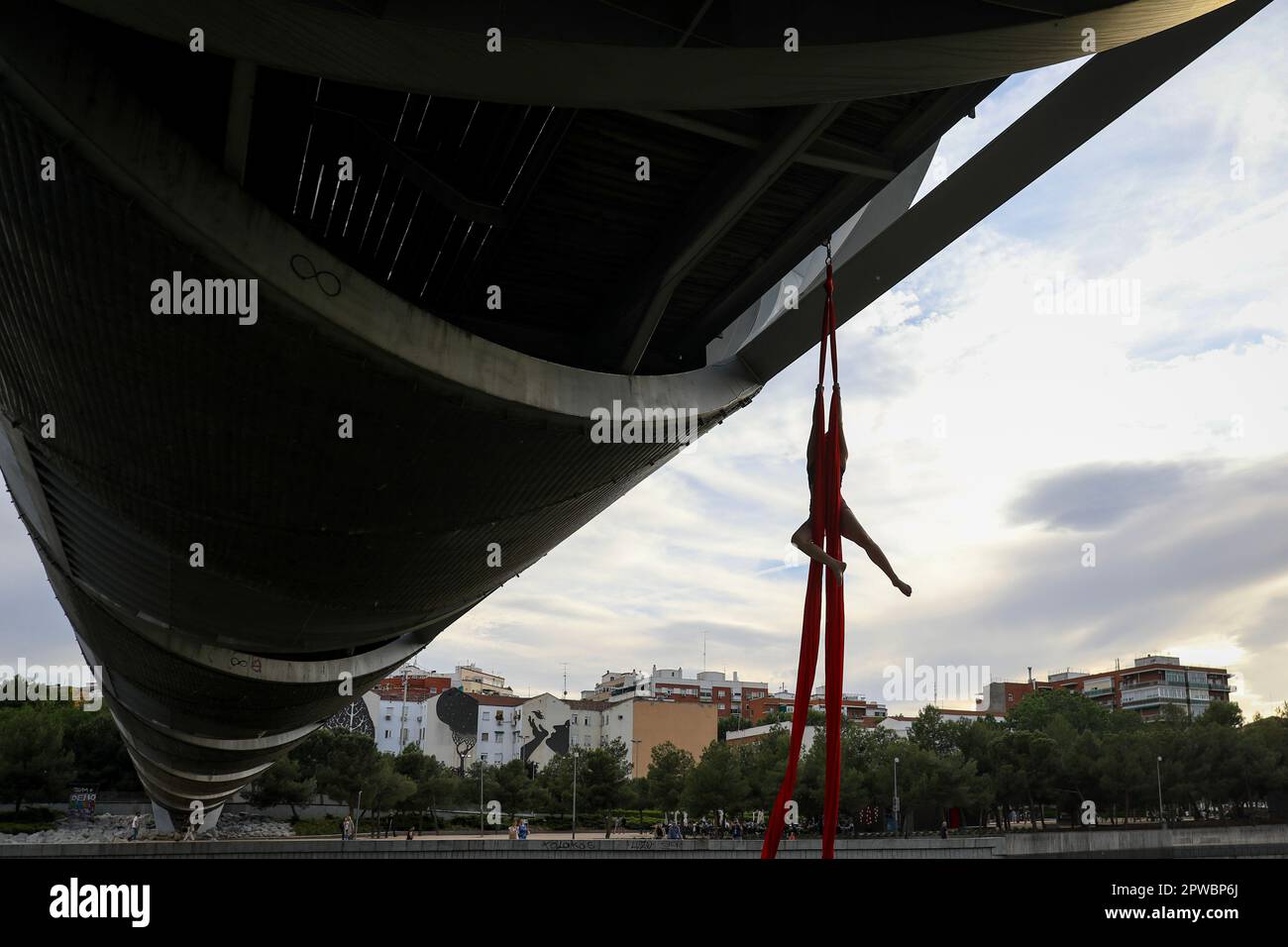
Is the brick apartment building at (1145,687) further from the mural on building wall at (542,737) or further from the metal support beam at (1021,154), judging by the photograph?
the metal support beam at (1021,154)

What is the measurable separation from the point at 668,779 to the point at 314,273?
A: 54.7 meters

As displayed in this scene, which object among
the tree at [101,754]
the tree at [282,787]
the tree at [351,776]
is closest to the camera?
the tree at [351,776]

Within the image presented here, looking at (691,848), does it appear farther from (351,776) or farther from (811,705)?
(811,705)

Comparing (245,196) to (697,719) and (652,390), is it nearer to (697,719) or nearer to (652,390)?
(652,390)

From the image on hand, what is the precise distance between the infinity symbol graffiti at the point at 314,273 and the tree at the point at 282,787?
166 ft

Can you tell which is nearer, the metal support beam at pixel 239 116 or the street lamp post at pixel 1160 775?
the metal support beam at pixel 239 116

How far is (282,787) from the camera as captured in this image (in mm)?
52375

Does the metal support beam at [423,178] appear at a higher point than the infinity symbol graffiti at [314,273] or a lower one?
higher

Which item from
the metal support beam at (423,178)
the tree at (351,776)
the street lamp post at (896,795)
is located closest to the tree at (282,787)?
the tree at (351,776)

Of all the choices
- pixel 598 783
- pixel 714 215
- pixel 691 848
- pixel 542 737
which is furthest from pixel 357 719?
pixel 714 215

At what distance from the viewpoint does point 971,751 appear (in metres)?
52.3

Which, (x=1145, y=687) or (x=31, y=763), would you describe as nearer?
(x=31, y=763)

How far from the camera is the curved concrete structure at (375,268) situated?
492 cm

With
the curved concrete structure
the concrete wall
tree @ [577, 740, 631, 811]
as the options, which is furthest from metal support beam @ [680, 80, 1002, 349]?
tree @ [577, 740, 631, 811]
